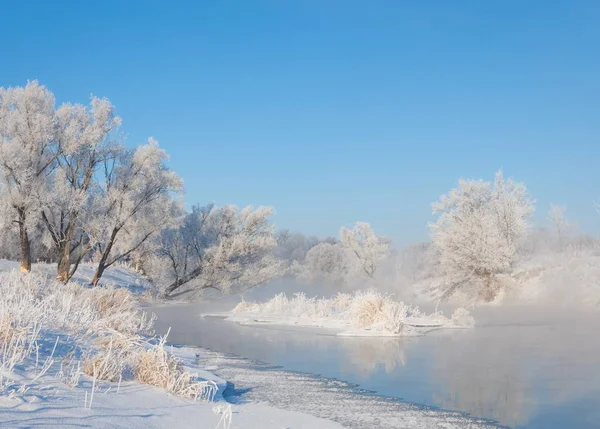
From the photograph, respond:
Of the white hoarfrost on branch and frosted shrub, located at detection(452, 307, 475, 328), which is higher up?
the white hoarfrost on branch

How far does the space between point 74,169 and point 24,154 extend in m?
2.40

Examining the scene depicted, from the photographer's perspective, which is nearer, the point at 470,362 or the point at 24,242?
the point at 470,362

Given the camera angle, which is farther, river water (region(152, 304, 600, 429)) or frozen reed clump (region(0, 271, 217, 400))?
river water (region(152, 304, 600, 429))

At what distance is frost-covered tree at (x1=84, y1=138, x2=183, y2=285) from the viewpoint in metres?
20.3

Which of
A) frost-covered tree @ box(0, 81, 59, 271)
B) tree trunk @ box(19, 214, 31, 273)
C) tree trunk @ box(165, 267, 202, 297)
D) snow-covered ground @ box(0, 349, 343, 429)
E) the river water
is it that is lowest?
the river water

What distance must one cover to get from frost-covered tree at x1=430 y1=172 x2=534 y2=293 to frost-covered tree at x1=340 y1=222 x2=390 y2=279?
1364cm

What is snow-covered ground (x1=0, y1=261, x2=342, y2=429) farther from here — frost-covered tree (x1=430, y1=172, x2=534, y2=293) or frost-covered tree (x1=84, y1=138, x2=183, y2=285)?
frost-covered tree (x1=430, y1=172, x2=534, y2=293)

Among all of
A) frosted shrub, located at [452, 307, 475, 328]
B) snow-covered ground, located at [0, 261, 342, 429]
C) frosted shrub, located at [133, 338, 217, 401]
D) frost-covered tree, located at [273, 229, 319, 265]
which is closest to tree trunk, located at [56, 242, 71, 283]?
frosted shrub, located at [452, 307, 475, 328]

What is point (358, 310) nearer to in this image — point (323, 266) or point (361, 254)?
point (361, 254)

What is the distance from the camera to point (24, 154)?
18.0m

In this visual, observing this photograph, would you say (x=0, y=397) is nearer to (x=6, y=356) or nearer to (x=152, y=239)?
(x=6, y=356)

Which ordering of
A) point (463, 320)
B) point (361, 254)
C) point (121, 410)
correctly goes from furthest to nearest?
point (361, 254) < point (463, 320) < point (121, 410)

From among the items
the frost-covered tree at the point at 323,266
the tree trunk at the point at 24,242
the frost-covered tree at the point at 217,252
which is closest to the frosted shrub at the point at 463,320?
the tree trunk at the point at 24,242

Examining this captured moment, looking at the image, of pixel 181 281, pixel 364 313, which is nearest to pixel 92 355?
pixel 364 313
